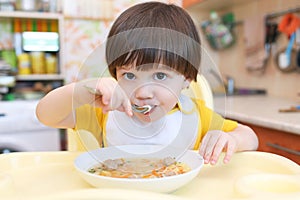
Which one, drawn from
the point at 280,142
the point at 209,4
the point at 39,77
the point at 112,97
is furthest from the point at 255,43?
the point at 112,97

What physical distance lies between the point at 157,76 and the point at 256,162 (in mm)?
279

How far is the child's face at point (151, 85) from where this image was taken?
0.51m

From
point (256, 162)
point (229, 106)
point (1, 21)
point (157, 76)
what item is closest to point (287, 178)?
point (256, 162)

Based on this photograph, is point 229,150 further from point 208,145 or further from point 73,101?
point 73,101

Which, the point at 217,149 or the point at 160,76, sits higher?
the point at 160,76

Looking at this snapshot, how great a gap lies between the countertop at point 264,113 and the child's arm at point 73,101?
44 centimetres

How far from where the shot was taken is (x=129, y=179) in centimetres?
44

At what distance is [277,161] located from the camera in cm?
62

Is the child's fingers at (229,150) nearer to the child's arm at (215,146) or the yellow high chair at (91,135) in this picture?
the child's arm at (215,146)

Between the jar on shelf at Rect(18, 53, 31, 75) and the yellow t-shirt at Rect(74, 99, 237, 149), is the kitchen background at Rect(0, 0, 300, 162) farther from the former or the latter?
the yellow t-shirt at Rect(74, 99, 237, 149)

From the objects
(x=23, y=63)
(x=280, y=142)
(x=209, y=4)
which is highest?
(x=209, y=4)

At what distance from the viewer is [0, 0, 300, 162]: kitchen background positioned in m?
1.97

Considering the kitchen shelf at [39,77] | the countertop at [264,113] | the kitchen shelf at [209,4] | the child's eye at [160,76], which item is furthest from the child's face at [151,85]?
the kitchen shelf at [39,77]

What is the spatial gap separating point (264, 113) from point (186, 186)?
0.95 meters
